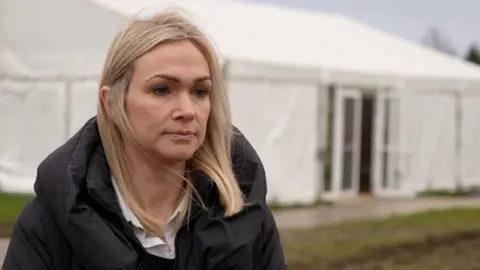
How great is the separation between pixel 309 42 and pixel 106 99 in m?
14.1

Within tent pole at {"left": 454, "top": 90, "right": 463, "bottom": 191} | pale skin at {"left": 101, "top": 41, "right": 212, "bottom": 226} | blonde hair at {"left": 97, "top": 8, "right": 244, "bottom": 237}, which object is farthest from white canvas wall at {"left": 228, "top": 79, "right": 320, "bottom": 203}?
pale skin at {"left": 101, "top": 41, "right": 212, "bottom": 226}

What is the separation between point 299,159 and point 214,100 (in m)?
11.7

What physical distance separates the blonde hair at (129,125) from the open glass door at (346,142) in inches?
496

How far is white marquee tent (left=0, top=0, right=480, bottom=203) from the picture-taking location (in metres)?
13.2

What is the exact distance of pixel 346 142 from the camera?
1509 cm

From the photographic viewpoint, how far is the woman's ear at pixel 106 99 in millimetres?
1927

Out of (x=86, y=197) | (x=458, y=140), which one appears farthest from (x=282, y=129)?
(x=86, y=197)

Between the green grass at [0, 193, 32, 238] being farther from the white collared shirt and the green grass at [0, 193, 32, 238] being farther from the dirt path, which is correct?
the white collared shirt

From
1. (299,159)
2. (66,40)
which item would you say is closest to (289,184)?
(299,159)

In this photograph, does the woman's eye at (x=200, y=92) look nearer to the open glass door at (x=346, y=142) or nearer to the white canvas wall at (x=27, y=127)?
the white canvas wall at (x=27, y=127)

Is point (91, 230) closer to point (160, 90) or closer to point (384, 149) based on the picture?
point (160, 90)

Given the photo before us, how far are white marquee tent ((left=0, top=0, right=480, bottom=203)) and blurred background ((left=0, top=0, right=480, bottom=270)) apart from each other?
2 cm

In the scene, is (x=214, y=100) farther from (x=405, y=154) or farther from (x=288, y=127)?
(x=405, y=154)

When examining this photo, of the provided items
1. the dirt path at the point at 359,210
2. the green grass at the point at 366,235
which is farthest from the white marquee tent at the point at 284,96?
the green grass at the point at 366,235
